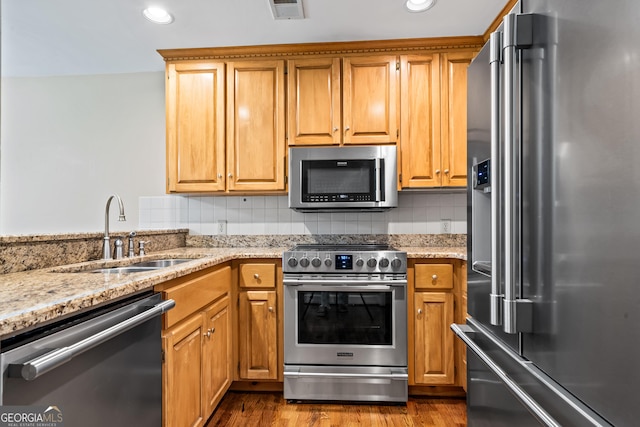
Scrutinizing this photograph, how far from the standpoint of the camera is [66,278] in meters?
1.25

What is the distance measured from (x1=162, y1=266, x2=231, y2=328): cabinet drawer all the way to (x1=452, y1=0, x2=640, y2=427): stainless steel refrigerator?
45.8 inches

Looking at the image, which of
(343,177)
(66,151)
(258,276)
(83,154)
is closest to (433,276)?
(343,177)

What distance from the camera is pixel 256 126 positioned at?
256 cm

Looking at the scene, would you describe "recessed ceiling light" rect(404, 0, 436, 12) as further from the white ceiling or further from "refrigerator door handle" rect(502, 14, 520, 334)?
"refrigerator door handle" rect(502, 14, 520, 334)

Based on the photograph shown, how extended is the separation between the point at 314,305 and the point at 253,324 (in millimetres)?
437

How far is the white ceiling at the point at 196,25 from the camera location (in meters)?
2.06

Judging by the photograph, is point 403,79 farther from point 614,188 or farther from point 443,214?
point 614,188

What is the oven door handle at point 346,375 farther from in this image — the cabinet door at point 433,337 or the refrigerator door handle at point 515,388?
the refrigerator door handle at point 515,388

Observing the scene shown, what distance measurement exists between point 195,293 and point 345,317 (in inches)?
Result: 38.7

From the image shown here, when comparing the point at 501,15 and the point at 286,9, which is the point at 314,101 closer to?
the point at 286,9

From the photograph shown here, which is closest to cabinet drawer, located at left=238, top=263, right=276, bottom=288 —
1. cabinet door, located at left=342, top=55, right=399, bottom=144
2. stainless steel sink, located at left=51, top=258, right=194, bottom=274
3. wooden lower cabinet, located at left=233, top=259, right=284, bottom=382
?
wooden lower cabinet, located at left=233, top=259, right=284, bottom=382

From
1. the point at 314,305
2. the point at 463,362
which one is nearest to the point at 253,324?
the point at 314,305

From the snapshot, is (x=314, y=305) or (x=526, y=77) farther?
(x=314, y=305)

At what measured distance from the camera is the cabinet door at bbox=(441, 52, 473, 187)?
8.11 ft
